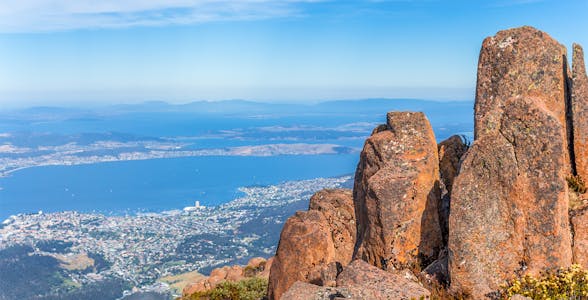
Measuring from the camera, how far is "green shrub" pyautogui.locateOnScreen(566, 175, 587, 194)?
13375mm

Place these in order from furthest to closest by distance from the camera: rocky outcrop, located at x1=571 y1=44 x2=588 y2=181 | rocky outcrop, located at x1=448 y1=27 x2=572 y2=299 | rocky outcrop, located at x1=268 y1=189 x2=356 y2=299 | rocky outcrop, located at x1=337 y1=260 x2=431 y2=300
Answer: rocky outcrop, located at x1=268 y1=189 x2=356 y2=299, rocky outcrop, located at x1=571 y1=44 x2=588 y2=181, rocky outcrop, located at x1=448 y1=27 x2=572 y2=299, rocky outcrop, located at x1=337 y1=260 x2=431 y2=300

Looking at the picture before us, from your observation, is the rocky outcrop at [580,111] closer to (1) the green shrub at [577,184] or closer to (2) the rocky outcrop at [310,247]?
(1) the green shrub at [577,184]

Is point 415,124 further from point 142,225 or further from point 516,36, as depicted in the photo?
point 142,225

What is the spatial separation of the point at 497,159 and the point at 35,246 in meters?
158

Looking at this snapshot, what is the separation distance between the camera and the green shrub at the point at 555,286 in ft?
34.4

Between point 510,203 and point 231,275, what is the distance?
2261cm

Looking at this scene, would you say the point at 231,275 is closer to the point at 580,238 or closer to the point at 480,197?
the point at 480,197

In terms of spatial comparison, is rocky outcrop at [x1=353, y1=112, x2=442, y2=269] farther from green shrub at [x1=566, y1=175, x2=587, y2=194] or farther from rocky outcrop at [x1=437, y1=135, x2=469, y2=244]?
green shrub at [x1=566, y1=175, x2=587, y2=194]

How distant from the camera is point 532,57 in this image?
14.5 meters

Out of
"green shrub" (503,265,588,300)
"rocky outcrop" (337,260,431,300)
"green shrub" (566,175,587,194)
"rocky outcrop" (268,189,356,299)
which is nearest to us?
"green shrub" (503,265,588,300)

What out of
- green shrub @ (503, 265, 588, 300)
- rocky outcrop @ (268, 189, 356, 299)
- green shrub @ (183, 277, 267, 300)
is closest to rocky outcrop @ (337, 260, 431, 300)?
green shrub @ (503, 265, 588, 300)

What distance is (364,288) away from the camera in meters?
11.8

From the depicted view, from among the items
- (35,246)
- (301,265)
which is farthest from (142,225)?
(301,265)

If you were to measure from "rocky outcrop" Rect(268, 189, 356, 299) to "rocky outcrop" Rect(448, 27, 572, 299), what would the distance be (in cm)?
542
